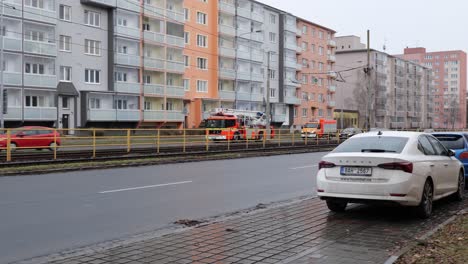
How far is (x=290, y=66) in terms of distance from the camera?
258 ft

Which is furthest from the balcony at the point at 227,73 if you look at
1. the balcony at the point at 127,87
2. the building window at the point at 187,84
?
the balcony at the point at 127,87

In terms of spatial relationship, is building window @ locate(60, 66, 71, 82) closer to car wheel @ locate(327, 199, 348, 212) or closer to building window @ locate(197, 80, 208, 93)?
building window @ locate(197, 80, 208, 93)

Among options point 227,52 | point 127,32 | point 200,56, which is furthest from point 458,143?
point 227,52

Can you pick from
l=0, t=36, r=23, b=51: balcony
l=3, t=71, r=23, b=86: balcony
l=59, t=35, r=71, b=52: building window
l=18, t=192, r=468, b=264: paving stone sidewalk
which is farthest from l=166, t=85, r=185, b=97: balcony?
l=18, t=192, r=468, b=264: paving stone sidewalk

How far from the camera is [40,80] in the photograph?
4438 cm

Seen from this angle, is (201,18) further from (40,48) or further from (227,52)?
(40,48)

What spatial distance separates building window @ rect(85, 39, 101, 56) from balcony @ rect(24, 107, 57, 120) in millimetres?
7057

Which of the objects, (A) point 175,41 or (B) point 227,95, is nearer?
(A) point 175,41

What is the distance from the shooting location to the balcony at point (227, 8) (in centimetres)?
6581

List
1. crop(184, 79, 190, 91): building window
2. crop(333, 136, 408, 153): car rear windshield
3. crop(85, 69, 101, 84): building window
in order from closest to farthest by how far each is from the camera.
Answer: crop(333, 136, 408, 153): car rear windshield
crop(85, 69, 101, 84): building window
crop(184, 79, 190, 91): building window

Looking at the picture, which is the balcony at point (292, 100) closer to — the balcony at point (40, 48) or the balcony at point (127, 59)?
the balcony at point (127, 59)

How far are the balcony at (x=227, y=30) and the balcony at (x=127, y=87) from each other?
1717cm

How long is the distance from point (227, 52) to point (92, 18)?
69.0 ft

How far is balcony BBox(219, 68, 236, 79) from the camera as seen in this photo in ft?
214
